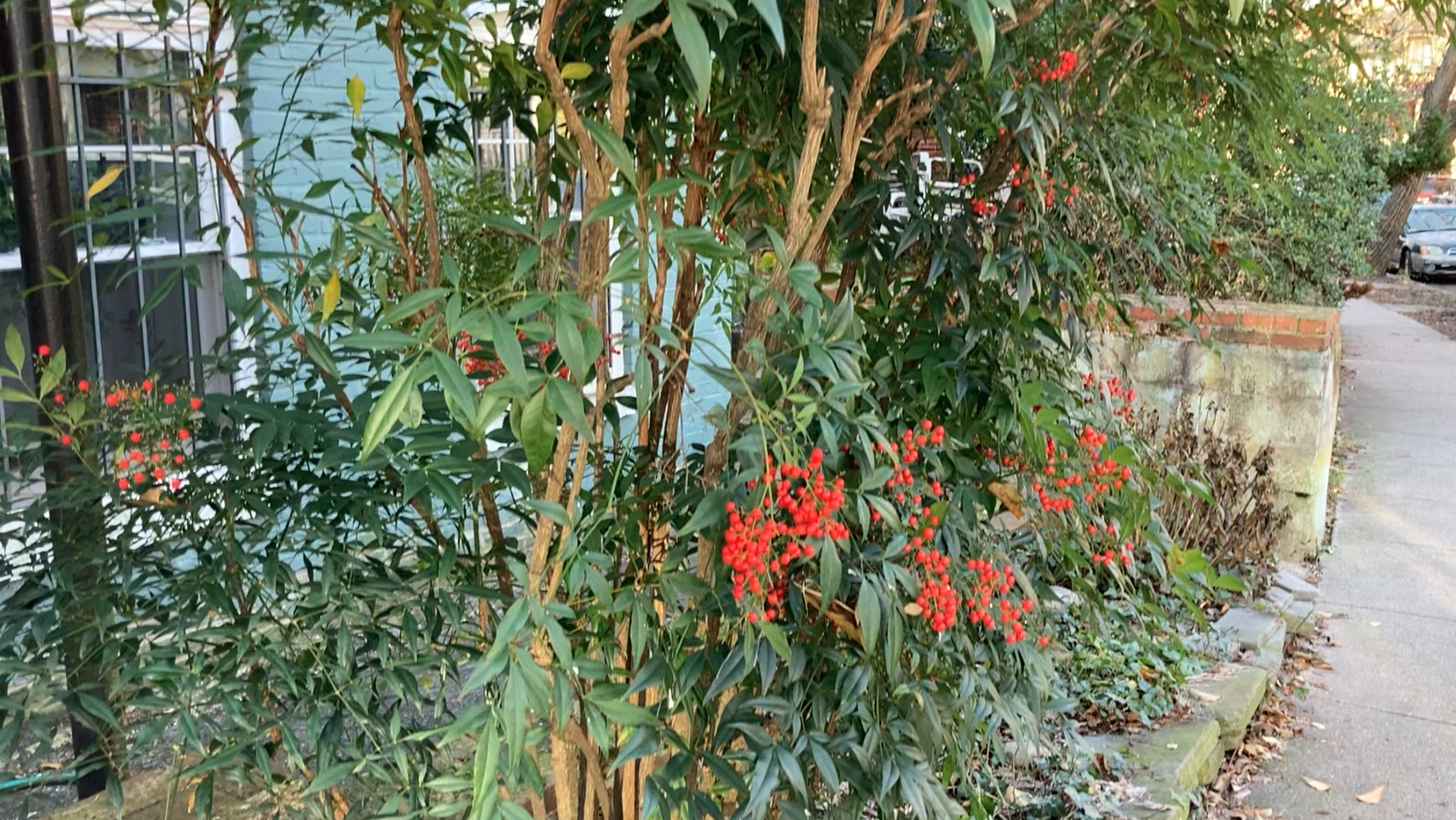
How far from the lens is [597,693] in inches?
64.8

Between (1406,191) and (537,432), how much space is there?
15407mm

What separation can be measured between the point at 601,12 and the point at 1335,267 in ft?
24.6

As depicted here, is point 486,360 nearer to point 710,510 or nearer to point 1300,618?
point 710,510

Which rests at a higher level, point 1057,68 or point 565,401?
point 1057,68

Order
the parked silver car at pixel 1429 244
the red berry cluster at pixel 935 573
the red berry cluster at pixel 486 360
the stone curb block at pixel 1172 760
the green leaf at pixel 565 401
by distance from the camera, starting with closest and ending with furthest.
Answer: the green leaf at pixel 565 401 < the red berry cluster at pixel 486 360 < the red berry cluster at pixel 935 573 < the stone curb block at pixel 1172 760 < the parked silver car at pixel 1429 244

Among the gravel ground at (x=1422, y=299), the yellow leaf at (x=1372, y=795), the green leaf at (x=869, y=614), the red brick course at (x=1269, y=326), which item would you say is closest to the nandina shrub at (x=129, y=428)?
the green leaf at (x=869, y=614)

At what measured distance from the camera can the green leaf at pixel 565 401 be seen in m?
1.23

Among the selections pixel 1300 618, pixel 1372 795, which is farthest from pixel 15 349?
pixel 1300 618

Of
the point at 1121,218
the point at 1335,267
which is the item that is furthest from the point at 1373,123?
the point at 1121,218

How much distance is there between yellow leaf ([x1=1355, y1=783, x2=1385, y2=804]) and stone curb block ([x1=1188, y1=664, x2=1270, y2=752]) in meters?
0.37

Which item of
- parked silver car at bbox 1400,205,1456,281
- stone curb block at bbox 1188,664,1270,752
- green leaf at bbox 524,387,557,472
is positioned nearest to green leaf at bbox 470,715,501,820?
green leaf at bbox 524,387,557,472

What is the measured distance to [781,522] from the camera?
60.5 inches

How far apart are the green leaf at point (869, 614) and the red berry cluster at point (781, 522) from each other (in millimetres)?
87

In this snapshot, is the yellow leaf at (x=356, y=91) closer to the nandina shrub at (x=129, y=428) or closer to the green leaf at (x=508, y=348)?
the nandina shrub at (x=129, y=428)
